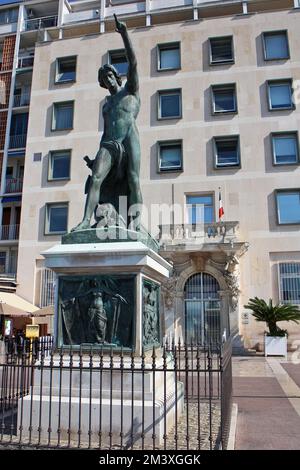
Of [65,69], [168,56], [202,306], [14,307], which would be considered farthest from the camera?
[65,69]

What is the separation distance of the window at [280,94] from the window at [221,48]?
3.28 metres

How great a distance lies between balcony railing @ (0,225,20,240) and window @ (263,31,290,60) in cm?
1883

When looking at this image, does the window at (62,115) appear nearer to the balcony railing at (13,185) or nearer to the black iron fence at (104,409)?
the balcony railing at (13,185)

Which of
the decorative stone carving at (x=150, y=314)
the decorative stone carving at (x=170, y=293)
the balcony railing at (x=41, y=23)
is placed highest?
the balcony railing at (x=41, y=23)

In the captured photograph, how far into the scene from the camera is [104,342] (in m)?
6.20

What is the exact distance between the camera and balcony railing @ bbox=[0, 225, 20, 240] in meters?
29.0

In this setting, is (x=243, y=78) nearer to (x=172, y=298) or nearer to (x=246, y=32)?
(x=246, y=32)

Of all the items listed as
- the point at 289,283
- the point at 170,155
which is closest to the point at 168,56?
the point at 170,155

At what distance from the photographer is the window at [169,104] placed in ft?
84.3

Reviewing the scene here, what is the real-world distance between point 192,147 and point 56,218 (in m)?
9.00

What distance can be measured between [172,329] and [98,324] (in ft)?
53.7

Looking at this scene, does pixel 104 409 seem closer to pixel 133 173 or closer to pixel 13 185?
pixel 133 173

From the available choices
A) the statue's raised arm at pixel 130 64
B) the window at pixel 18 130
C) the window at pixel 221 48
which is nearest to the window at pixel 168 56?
the window at pixel 221 48
